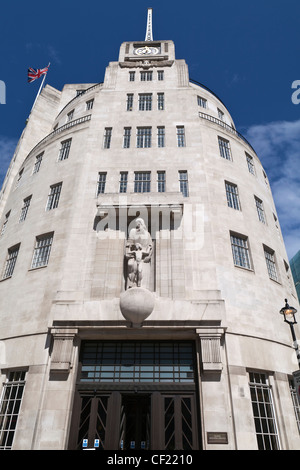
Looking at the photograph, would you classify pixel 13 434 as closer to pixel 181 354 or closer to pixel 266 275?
pixel 181 354

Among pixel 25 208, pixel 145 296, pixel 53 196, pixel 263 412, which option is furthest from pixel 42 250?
pixel 263 412

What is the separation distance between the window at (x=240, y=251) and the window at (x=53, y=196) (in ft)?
40.9

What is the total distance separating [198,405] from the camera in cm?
1398

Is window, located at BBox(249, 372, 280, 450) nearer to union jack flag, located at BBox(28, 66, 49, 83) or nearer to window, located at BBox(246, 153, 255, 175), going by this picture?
window, located at BBox(246, 153, 255, 175)

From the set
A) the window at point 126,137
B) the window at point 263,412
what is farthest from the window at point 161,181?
the window at point 263,412

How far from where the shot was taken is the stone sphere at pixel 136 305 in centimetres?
1469

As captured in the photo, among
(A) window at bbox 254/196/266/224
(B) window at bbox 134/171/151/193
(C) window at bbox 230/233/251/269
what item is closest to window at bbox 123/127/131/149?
(B) window at bbox 134/171/151/193

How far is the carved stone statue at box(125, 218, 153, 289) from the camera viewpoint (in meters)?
16.2

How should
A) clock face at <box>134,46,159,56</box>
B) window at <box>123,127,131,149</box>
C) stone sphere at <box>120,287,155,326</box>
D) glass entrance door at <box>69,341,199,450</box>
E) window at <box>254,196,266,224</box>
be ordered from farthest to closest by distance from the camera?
1. clock face at <box>134,46,159,56</box>
2. window at <box>123,127,131,149</box>
3. window at <box>254,196,266,224</box>
4. stone sphere at <box>120,287,155,326</box>
5. glass entrance door at <box>69,341,199,450</box>

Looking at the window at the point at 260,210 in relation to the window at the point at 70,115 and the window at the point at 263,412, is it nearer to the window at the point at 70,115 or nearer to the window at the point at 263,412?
the window at the point at 263,412

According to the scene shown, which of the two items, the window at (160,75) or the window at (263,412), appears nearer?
the window at (263,412)

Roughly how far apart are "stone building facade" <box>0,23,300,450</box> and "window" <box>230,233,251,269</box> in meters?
0.10

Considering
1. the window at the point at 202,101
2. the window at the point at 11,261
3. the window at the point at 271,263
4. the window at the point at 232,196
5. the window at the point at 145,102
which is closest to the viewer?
the window at the point at 271,263

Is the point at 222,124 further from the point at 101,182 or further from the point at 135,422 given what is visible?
the point at 135,422
